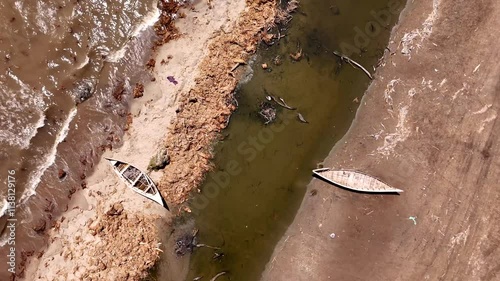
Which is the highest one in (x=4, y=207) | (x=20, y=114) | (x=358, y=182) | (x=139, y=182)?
(x=20, y=114)

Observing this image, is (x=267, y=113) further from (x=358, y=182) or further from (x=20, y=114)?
(x=20, y=114)

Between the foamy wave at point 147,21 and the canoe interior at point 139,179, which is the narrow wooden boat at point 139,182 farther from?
the foamy wave at point 147,21

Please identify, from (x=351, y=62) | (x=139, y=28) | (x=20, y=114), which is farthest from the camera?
(x=351, y=62)

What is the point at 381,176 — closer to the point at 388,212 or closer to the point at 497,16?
the point at 388,212

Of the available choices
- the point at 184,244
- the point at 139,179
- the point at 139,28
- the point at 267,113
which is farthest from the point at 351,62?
the point at 184,244

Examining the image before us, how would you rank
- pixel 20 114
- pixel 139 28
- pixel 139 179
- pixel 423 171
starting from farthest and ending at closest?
pixel 139 28
pixel 423 171
pixel 20 114
pixel 139 179

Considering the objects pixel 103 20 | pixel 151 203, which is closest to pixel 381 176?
pixel 151 203
